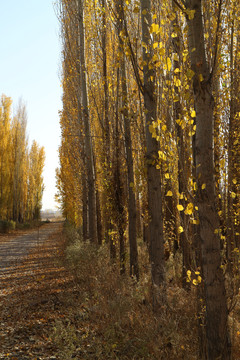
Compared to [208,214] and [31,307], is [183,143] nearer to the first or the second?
[208,214]

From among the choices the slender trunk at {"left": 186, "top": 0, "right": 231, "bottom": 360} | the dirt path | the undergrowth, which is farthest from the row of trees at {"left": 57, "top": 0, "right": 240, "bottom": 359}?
the dirt path

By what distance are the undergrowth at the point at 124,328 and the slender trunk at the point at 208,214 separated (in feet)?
2.32

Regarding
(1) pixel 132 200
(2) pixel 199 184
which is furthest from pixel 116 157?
(2) pixel 199 184

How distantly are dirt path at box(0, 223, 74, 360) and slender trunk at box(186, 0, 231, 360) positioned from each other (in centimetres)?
263

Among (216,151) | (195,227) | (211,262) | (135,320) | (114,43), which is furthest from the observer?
(114,43)

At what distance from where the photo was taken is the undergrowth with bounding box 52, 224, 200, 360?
12.3 ft

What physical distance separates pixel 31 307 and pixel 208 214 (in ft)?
17.4

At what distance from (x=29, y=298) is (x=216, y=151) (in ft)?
16.5

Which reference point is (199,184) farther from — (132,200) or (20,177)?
(20,177)

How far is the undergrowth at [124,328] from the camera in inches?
147

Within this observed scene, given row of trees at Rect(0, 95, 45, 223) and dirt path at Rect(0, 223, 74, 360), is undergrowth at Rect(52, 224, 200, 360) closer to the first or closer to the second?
dirt path at Rect(0, 223, 74, 360)

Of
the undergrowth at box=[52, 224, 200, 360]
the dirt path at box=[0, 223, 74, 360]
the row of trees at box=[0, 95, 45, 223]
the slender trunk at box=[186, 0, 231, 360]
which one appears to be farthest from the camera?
the row of trees at box=[0, 95, 45, 223]

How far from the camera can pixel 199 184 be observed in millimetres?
2801

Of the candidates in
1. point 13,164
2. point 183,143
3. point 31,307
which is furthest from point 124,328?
point 13,164
